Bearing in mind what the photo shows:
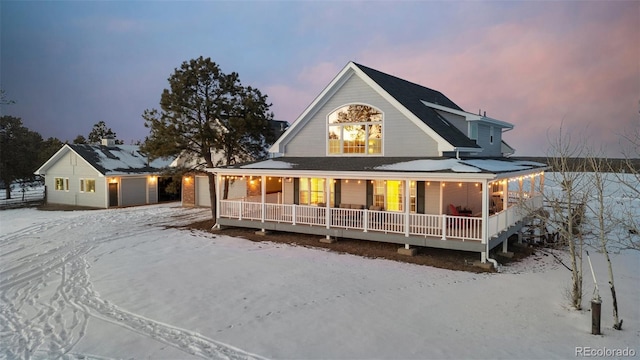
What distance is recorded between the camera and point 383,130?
16703 millimetres

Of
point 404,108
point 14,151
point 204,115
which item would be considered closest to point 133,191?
point 204,115

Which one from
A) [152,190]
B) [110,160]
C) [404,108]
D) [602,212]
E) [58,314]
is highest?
[404,108]

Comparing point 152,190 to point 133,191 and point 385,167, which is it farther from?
point 385,167

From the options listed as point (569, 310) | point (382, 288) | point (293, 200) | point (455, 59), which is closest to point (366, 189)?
point (293, 200)

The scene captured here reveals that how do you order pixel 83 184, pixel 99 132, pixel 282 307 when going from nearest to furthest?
pixel 282 307 → pixel 83 184 → pixel 99 132

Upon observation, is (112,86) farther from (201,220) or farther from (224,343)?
(224,343)

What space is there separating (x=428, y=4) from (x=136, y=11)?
42266mm

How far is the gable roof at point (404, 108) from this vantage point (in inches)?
613

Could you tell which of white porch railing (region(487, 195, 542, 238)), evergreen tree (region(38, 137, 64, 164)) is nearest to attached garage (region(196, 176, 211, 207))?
white porch railing (region(487, 195, 542, 238))

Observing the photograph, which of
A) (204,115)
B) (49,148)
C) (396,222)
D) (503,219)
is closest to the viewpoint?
(503,219)

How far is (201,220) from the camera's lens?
21.2 meters

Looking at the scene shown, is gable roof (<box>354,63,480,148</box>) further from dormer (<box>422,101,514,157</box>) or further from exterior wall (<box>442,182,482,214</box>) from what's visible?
exterior wall (<box>442,182,482,214</box>)

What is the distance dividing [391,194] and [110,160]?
2412 cm

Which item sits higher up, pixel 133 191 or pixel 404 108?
pixel 404 108
